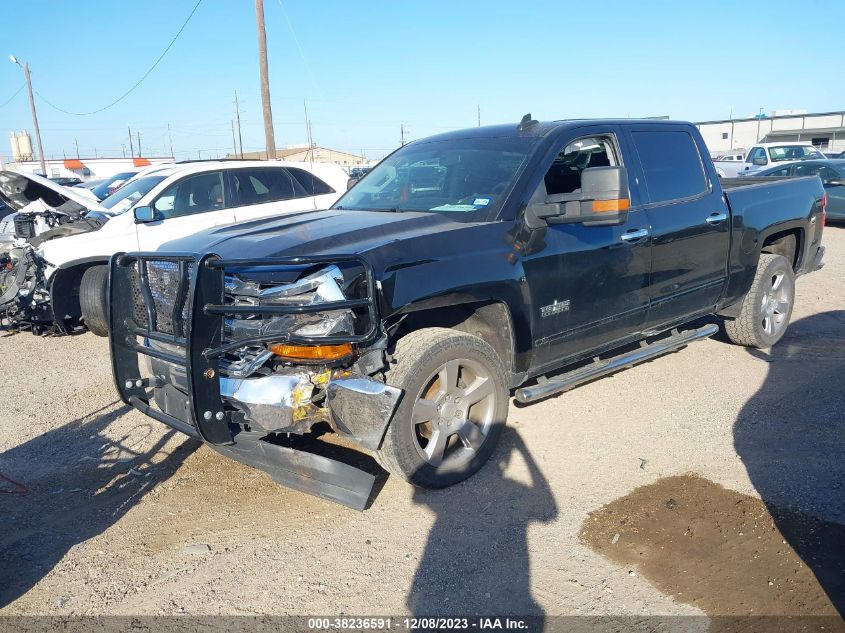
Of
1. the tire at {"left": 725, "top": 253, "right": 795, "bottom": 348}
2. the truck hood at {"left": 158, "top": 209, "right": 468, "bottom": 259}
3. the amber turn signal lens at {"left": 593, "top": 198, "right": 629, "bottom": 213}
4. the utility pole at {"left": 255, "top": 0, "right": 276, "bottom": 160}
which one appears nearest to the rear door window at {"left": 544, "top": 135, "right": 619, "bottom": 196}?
the amber turn signal lens at {"left": 593, "top": 198, "right": 629, "bottom": 213}

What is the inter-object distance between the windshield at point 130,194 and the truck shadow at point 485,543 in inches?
232

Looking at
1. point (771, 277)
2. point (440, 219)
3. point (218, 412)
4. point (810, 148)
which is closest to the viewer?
point (218, 412)

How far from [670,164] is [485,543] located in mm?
3344

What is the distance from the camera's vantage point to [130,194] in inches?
331

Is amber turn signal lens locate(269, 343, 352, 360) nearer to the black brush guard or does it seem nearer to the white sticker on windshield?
the black brush guard

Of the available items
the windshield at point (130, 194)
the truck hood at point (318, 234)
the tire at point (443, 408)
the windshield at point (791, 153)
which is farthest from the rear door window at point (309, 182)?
the windshield at point (791, 153)

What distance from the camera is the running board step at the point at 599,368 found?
167 inches

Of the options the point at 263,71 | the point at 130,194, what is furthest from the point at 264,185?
the point at 263,71

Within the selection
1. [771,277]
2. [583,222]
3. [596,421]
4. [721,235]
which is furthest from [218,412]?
[771,277]

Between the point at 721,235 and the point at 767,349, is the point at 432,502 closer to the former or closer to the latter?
the point at 721,235

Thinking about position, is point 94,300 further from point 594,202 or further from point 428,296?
point 594,202

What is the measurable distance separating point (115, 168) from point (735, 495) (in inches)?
2317

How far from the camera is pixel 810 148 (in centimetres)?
2286

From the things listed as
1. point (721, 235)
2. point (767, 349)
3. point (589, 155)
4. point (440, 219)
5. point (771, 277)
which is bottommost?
point (767, 349)
